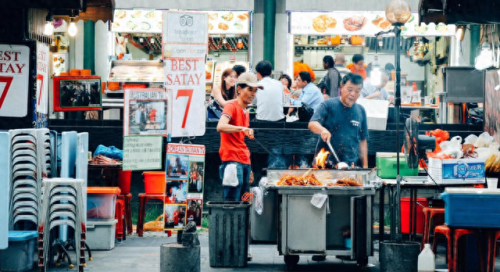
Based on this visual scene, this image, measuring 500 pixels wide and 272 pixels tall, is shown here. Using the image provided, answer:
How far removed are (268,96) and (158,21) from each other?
6561mm

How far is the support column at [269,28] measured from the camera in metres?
19.1

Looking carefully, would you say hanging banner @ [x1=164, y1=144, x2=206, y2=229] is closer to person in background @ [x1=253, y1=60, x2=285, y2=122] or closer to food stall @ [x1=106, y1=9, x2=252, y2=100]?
person in background @ [x1=253, y1=60, x2=285, y2=122]

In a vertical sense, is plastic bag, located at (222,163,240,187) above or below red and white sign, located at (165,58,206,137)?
below

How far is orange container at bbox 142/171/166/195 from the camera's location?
12.7 metres

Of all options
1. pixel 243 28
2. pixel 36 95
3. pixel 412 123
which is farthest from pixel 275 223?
pixel 243 28

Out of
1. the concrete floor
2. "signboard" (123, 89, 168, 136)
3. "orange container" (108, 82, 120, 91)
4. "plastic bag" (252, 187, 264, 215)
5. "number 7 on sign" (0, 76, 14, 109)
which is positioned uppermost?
"orange container" (108, 82, 120, 91)

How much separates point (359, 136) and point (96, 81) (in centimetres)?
464

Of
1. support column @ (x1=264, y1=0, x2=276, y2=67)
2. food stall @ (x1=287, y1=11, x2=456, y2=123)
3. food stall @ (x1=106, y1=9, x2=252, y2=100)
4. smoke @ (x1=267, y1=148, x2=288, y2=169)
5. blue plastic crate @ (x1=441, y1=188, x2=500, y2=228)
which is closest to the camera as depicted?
blue plastic crate @ (x1=441, y1=188, x2=500, y2=228)

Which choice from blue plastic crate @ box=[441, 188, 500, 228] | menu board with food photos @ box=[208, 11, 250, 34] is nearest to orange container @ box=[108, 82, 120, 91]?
menu board with food photos @ box=[208, 11, 250, 34]

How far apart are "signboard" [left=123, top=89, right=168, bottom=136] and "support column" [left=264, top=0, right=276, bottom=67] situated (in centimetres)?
809

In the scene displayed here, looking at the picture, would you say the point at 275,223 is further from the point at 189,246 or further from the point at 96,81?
the point at 96,81

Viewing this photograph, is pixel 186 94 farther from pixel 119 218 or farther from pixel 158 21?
pixel 158 21

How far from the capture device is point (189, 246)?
8.94m

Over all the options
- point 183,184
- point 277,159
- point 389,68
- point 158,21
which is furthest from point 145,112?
point 389,68
